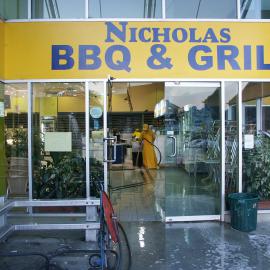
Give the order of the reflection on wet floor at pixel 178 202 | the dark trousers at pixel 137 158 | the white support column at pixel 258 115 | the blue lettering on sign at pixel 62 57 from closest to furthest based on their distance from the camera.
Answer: the blue lettering on sign at pixel 62 57 < the reflection on wet floor at pixel 178 202 < the white support column at pixel 258 115 < the dark trousers at pixel 137 158

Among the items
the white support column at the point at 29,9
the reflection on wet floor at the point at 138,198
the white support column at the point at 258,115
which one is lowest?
the reflection on wet floor at the point at 138,198

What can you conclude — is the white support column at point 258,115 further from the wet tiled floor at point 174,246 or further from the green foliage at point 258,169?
the wet tiled floor at point 174,246

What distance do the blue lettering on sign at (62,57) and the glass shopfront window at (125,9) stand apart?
0.70m

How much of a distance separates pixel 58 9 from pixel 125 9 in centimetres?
111

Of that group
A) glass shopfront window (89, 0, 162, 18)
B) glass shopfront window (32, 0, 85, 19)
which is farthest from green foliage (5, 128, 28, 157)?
glass shopfront window (89, 0, 162, 18)

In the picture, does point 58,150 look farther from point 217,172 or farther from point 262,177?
point 262,177

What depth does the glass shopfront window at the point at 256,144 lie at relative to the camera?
6859 mm

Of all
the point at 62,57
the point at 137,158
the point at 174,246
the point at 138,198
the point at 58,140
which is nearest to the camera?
the point at 174,246

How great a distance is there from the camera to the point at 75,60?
6.59 m

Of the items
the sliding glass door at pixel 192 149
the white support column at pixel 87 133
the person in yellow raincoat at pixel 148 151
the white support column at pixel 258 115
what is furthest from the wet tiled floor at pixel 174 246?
the person in yellow raincoat at pixel 148 151

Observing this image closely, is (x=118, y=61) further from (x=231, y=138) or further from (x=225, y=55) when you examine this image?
(x=231, y=138)

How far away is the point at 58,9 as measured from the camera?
680 cm

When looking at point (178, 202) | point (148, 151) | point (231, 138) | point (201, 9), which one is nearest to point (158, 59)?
point (201, 9)

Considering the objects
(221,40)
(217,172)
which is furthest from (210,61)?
(217,172)
